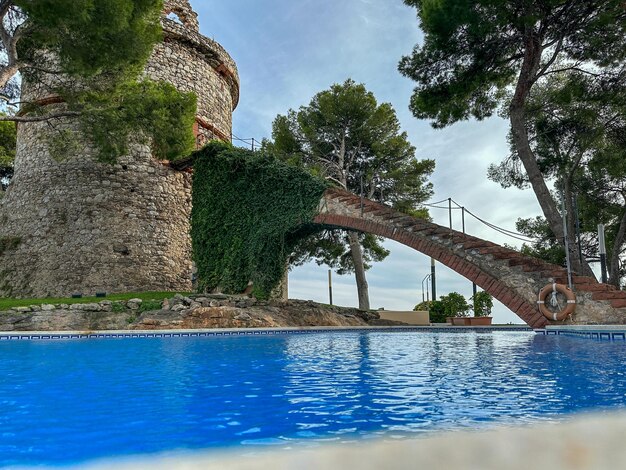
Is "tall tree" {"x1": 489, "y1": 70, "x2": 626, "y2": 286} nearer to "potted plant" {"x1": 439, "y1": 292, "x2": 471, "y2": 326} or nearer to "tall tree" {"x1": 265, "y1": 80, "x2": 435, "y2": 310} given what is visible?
"potted plant" {"x1": 439, "y1": 292, "x2": 471, "y2": 326}

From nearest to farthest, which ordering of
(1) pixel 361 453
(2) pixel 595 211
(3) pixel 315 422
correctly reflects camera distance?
(1) pixel 361 453
(3) pixel 315 422
(2) pixel 595 211

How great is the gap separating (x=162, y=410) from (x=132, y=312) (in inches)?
375

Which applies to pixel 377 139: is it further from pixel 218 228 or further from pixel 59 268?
pixel 59 268

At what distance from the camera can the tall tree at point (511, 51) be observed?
1232 centimetres

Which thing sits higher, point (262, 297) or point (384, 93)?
point (384, 93)

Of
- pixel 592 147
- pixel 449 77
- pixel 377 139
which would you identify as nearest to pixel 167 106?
pixel 449 77

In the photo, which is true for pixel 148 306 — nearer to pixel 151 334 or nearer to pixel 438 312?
pixel 151 334

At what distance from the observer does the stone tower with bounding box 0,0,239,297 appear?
645 inches

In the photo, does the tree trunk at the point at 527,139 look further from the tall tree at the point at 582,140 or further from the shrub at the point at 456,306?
the shrub at the point at 456,306

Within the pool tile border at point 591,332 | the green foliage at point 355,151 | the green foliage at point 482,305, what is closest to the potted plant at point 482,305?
the green foliage at point 482,305

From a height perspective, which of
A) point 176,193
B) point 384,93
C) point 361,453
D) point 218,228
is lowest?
point 361,453

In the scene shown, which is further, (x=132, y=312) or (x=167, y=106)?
(x=167, y=106)

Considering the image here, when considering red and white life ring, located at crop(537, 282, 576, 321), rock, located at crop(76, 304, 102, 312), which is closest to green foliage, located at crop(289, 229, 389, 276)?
rock, located at crop(76, 304, 102, 312)

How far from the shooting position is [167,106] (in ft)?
44.4
